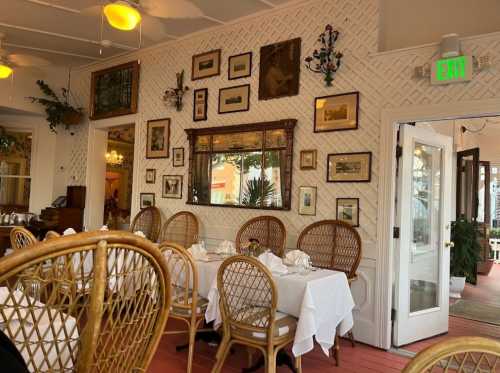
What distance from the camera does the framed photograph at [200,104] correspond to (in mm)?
5406

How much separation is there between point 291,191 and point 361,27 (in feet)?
5.99

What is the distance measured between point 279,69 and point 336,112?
929mm

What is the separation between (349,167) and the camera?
13.5 ft

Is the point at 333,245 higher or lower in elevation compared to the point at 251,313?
higher

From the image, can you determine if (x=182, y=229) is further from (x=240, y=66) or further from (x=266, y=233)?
(x=240, y=66)

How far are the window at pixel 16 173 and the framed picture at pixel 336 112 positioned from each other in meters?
5.81

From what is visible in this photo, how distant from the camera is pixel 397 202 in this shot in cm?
388

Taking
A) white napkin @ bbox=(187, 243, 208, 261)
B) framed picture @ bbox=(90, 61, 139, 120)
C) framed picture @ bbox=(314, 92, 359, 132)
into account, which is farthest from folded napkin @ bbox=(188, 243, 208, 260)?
framed picture @ bbox=(90, 61, 139, 120)

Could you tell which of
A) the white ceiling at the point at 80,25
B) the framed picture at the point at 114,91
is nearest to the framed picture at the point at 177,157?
the framed picture at the point at 114,91

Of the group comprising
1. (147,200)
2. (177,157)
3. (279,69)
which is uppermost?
(279,69)

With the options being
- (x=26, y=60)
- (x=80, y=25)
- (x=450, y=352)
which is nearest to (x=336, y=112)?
(x=450, y=352)

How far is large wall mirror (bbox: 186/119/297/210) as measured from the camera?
4617 mm

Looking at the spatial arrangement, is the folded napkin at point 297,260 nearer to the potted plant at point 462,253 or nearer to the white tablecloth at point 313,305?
the white tablecloth at point 313,305

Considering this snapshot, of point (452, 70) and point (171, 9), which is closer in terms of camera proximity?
point (452, 70)
